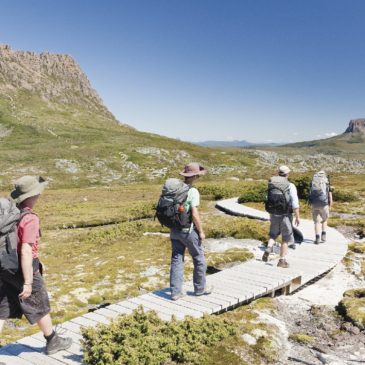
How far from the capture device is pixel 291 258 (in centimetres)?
1580

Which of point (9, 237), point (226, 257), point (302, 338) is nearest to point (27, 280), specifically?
point (9, 237)

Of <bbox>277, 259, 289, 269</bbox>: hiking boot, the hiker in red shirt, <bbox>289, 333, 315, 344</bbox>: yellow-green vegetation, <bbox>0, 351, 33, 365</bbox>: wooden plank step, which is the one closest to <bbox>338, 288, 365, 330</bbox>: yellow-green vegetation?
<bbox>289, 333, 315, 344</bbox>: yellow-green vegetation

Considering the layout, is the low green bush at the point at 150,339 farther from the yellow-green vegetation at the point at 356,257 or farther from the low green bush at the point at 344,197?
the low green bush at the point at 344,197

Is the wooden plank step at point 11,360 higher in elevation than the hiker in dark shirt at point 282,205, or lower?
lower

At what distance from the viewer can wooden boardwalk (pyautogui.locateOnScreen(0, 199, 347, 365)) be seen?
26.6ft

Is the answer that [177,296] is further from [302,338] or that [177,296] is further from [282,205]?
[282,205]

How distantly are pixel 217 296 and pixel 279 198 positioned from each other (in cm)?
449

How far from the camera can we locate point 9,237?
7.22m

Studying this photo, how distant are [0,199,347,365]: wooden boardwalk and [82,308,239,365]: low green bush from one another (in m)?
0.52

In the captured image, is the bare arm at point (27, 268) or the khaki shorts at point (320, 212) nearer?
the bare arm at point (27, 268)

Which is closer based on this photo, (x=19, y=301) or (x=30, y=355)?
(x=19, y=301)

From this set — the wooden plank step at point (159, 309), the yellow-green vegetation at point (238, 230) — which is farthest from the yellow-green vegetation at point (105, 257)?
the wooden plank step at point (159, 309)

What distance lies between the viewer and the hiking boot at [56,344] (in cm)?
799

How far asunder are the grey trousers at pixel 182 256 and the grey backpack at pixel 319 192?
9.00 metres
